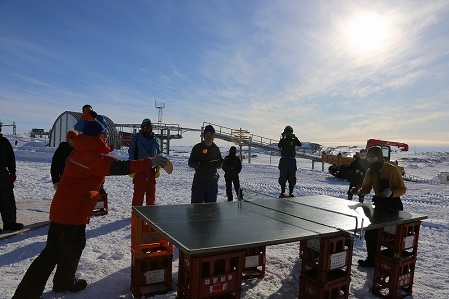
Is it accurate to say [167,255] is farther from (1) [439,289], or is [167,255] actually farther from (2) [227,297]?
(1) [439,289]

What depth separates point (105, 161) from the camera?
2.93m

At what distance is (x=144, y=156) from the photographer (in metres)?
5.75

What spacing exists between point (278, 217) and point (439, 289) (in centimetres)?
222

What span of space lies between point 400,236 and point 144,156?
161 inches

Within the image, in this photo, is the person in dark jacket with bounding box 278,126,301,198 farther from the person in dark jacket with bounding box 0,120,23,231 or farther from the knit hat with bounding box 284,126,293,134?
the person in dark jacket with bounding box 0,120,23,231

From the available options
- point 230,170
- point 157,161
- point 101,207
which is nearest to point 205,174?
point 157,161

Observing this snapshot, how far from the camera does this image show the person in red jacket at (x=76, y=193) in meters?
2.93

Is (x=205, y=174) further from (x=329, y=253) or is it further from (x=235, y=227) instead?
(x=329, y=253)

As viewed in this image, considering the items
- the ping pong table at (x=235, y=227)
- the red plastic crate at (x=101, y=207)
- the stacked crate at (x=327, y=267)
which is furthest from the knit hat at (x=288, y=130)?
the stacked crate at (x=327, y=267)

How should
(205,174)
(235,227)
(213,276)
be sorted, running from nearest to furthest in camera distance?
(213,276) → (235,227) → (205,174)

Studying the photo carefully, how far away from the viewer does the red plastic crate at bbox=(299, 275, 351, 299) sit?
121 inches

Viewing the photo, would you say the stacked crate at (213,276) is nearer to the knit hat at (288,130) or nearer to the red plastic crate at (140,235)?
the red plastic crate at (140,235)

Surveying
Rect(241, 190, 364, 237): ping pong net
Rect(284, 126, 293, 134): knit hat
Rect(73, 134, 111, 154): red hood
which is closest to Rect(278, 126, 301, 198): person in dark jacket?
Rect(284, 126, 293, 134): knit hat

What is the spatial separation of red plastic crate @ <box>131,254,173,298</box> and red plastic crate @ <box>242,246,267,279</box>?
98cm
